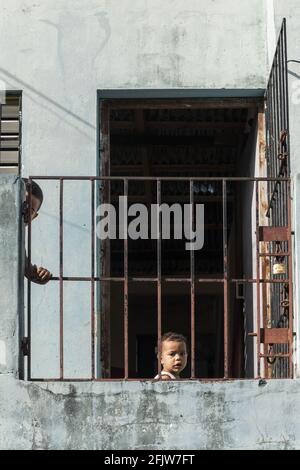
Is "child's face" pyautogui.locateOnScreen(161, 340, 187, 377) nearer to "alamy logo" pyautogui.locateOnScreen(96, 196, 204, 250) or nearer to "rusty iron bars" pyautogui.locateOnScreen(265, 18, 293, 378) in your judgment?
"rusty iron bars" pyautogui.locateOnScreen(265, 18, 293, 378)

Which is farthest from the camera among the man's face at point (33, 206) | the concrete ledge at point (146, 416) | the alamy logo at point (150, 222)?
the alamy logo at point (150, 222)

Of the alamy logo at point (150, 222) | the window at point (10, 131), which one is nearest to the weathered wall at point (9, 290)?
the alamy logo at point (150, 222)

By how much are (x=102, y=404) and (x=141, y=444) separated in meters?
0.32

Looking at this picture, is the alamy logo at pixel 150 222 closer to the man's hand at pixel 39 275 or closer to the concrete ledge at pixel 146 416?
the man's hand at pixel 39 275

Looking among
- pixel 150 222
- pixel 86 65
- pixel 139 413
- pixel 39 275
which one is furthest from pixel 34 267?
pixel 150 222

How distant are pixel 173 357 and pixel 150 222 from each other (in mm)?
3037

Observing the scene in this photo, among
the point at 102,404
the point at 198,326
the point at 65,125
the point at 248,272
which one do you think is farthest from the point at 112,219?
the point at 198,326

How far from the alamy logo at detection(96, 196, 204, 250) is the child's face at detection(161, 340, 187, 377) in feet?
2.22

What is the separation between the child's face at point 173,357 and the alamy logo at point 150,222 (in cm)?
68

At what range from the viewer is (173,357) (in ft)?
31.5

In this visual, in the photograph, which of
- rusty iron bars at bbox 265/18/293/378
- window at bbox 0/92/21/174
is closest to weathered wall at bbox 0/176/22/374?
rusty iron bars at bbox 265/18/293/378

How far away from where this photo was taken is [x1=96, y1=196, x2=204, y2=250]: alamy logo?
10.0 metres

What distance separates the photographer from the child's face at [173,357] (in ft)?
31.4

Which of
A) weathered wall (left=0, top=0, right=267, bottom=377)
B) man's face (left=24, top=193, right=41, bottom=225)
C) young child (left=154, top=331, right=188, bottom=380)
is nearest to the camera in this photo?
man's face (left=24, top=193, right=41, bottom=225)
